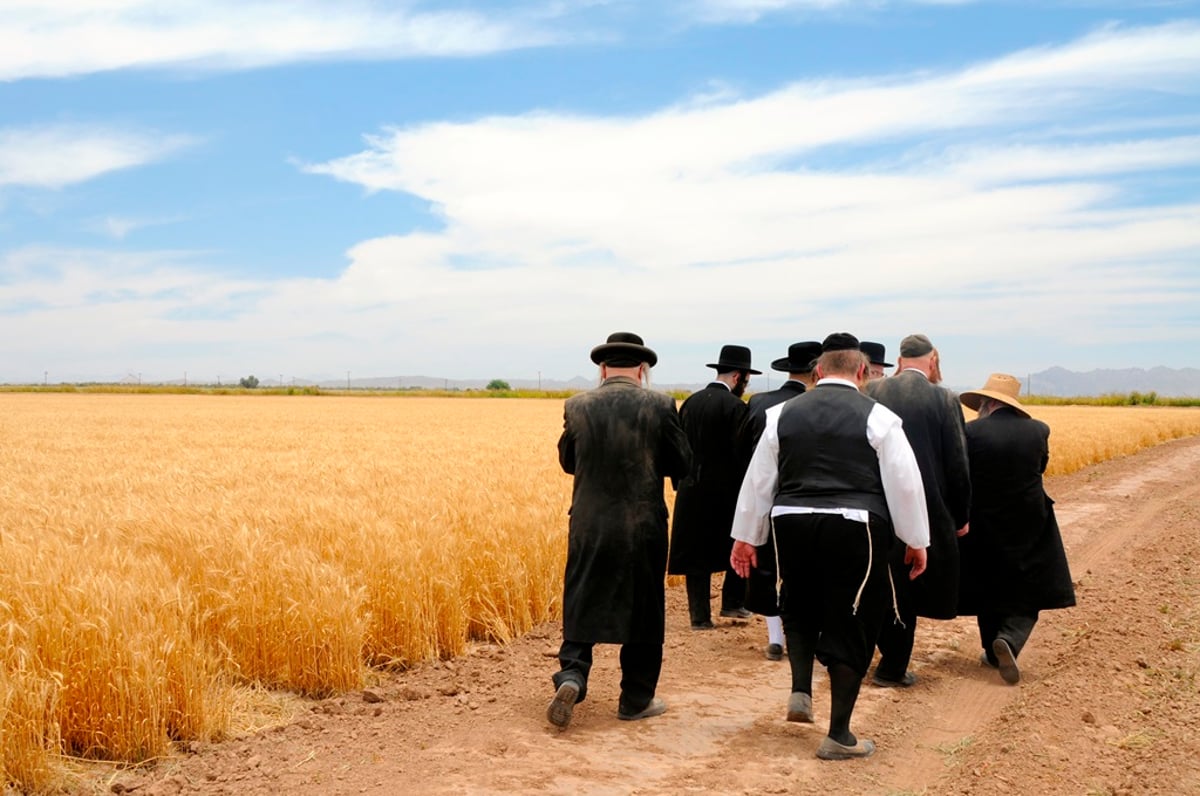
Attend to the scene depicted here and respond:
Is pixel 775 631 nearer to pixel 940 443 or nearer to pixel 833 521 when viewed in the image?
pixel 940 443

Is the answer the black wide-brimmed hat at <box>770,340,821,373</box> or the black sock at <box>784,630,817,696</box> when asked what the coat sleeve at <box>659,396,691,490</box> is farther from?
the black wide-brimmed hat at <box>770,340,821,373</box>

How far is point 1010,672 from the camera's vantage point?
264 inches

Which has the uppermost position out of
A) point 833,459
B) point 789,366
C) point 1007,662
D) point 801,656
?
point 789,366

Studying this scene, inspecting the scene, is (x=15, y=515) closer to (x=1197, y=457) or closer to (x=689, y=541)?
(x=689, y=541)

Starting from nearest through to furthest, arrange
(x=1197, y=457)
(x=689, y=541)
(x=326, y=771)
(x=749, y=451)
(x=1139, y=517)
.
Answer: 1. (x=326, y=771)
2. (x=749, y=451)
3. (x=689, y=541)
4. (x=1139, y=517)
5. (x=1197, y=457)

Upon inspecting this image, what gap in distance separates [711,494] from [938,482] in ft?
6.40

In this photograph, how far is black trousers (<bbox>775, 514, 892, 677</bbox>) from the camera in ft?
16.8

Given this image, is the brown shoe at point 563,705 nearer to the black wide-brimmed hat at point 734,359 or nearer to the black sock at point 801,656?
the black sock at point 801,656

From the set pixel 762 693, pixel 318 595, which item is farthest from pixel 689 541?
pixel 318 595

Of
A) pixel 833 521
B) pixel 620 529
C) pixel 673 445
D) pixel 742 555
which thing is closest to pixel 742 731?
pixel 742 555

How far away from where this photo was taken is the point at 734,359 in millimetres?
8305

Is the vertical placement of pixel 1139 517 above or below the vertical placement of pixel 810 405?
below

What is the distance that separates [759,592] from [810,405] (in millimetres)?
1323

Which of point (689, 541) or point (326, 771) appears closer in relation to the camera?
point (326, 771)
